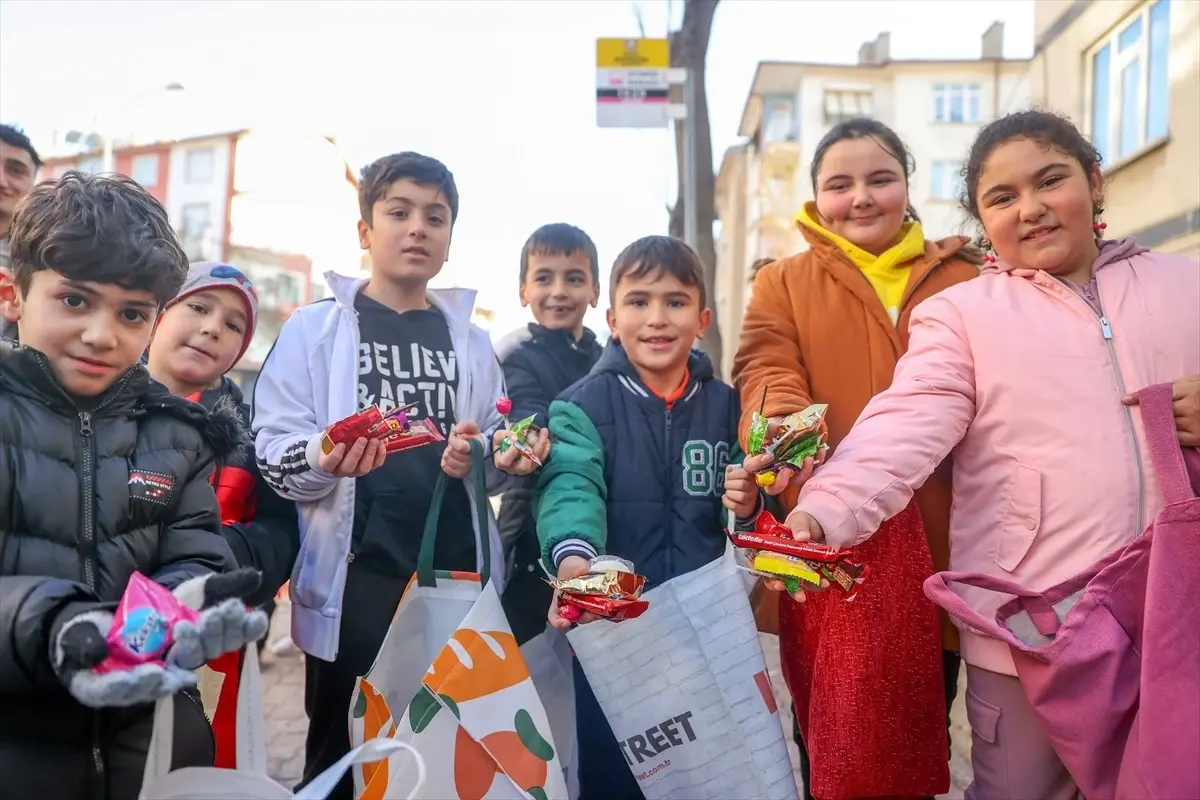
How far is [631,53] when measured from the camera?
20.3 feet

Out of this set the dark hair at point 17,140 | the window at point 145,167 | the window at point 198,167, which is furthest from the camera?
the window at point 145,167

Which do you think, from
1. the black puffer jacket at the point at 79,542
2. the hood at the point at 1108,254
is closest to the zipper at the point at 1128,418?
the hood at the point at 1108,254

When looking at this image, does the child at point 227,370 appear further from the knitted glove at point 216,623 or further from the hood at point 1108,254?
the hood at point 1108,254

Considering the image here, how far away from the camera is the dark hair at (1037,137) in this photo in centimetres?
202

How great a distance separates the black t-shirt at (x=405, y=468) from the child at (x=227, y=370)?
0.22 meters

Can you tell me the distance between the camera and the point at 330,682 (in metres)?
2.29

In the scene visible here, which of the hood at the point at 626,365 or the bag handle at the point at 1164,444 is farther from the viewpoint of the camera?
the hood at the point at 626,365

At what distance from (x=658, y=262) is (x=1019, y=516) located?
120cm

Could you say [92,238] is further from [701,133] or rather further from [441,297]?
[701,133]

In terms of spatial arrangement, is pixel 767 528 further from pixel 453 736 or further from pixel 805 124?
pixel 805 124

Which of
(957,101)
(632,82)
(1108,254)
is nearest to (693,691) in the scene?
(1108,254)

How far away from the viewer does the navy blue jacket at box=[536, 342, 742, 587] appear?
2.18 meters

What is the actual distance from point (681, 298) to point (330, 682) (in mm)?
1486

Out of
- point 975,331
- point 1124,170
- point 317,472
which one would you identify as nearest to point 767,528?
point 975,331
